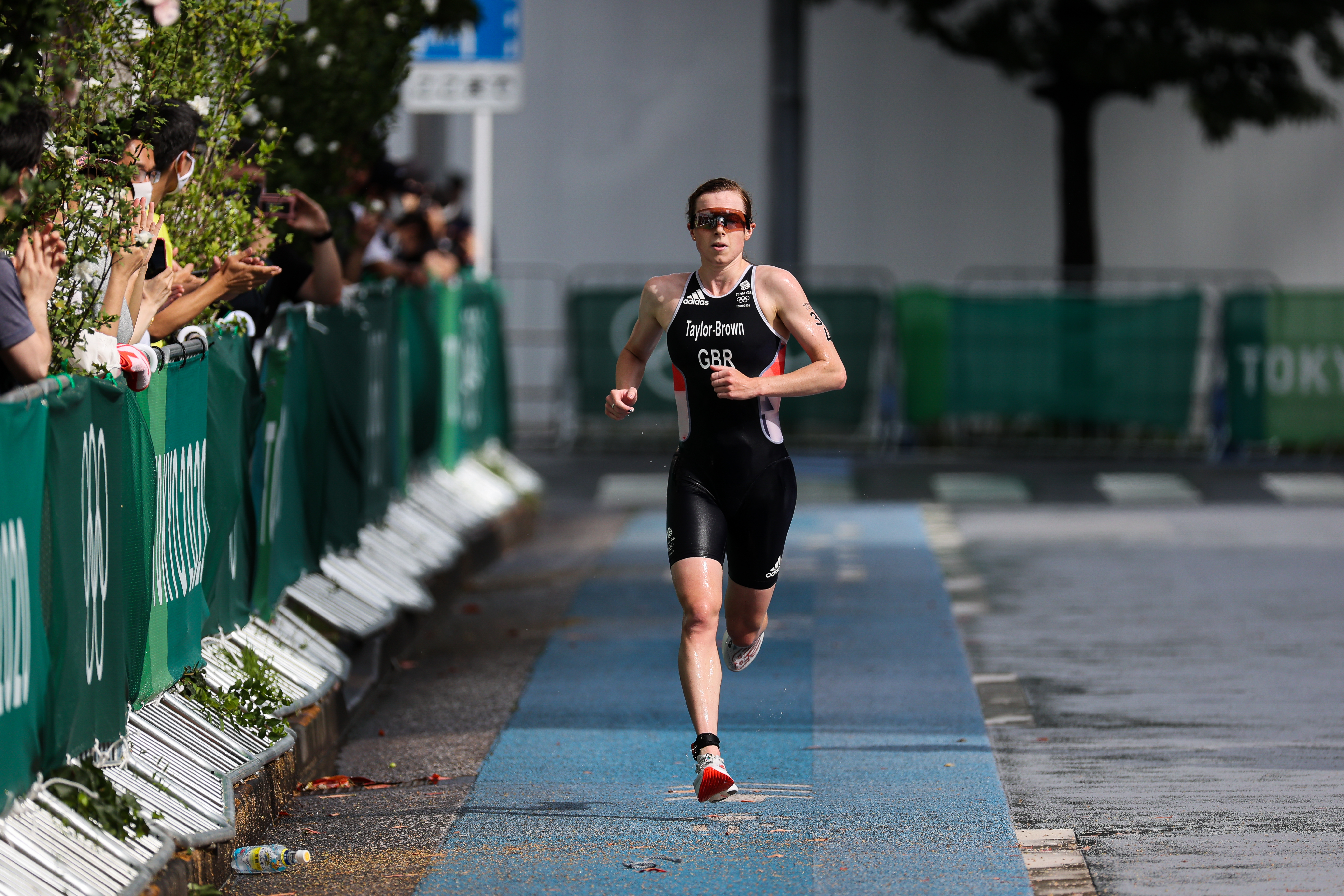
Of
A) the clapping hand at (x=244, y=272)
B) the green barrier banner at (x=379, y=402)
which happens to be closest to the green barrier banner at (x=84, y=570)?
the clapping hand at (x=244, y=272)

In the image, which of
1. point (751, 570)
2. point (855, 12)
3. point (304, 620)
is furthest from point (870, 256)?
point (751, 570)

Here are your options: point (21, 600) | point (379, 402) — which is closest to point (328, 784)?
point (21, 600)

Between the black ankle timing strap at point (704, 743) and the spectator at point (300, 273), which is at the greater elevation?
the spectator at point (300, 273)

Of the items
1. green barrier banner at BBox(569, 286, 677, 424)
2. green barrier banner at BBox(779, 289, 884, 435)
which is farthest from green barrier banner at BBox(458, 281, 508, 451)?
green barrier banner at BBox(779, 289, 884, 435)

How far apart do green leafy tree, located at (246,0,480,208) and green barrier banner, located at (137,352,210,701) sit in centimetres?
334

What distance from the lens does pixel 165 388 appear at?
6820mm

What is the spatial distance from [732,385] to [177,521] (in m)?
1.95

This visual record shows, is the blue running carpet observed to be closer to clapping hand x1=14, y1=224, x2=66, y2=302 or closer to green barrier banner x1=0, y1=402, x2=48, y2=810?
green barrier banner x1=0, y1=402, x2=48, y2=810

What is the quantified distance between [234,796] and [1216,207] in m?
19.8

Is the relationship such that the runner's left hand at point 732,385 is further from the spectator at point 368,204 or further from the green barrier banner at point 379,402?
the spectator at point 368,204

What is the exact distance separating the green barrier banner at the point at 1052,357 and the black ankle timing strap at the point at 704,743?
14385mm

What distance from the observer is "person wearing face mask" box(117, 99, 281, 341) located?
7.12 metres

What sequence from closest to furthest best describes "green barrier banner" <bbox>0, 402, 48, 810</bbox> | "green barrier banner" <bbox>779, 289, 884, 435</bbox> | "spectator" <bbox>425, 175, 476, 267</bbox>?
"green barrier banner" <bbox>0, 402, 48, 810</bbox>
"spectator" <bbox>425, 175, 476, 267</bbox>
"green barrier banner" <bbox>779, 289, 884, 435</bbox>

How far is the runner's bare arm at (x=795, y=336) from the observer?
697 centimetres
